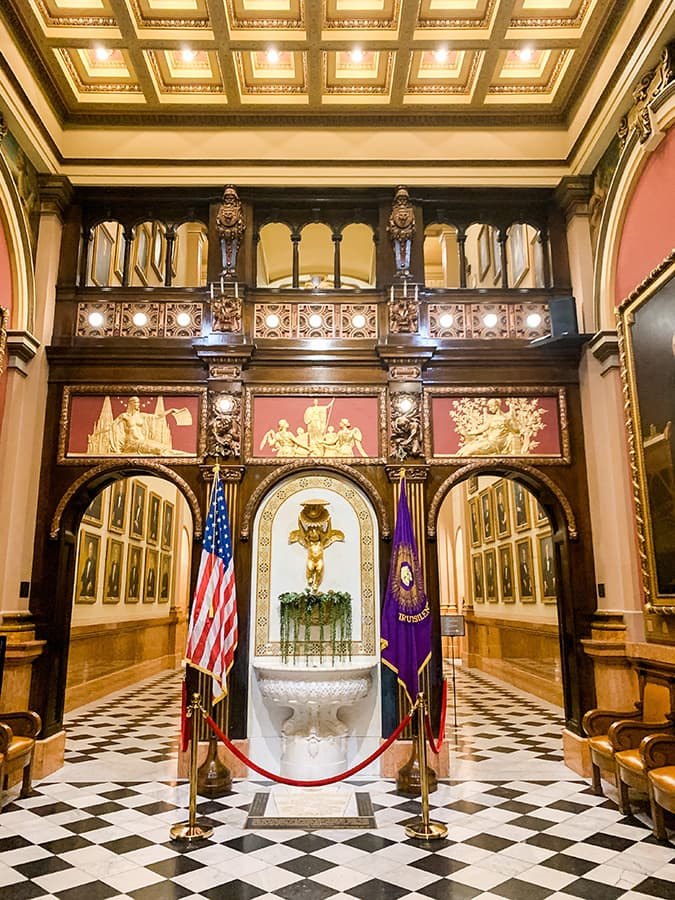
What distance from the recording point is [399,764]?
790cm

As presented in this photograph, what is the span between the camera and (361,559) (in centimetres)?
868

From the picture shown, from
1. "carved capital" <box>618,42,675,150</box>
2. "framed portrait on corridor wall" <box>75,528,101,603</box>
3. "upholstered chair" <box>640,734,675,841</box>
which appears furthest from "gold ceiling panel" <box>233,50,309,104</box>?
"upholstered chair" <box>640,734,675,841</box>

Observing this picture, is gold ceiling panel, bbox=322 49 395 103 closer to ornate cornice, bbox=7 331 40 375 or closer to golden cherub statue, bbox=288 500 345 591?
ornate cornice, bbox=7 331 40 375

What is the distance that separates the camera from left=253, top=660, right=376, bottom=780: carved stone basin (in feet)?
25.0

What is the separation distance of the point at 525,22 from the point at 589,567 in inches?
260

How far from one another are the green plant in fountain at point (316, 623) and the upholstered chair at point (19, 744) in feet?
9.28

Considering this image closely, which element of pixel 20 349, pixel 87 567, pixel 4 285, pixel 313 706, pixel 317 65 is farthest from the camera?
pixel 87 567

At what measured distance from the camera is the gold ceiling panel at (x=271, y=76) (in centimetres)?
874

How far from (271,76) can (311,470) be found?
5.19m

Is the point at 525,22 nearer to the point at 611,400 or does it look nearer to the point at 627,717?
the point at 611,400

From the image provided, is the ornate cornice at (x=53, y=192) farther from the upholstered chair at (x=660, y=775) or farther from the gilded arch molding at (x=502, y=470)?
the upholstered chair at (x=660, y=775)

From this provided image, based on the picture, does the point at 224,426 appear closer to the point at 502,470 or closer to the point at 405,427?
the point at 405,427

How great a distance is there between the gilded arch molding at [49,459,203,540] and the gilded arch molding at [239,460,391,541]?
1.98 ft

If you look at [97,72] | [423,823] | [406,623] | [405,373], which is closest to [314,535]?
[406,623]
